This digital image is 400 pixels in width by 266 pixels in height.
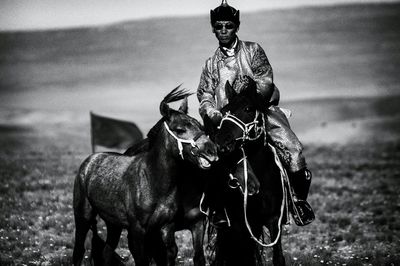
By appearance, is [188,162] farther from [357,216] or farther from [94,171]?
[357,216]

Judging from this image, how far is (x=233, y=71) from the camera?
7.71m

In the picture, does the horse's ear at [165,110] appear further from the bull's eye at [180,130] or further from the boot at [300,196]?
the boot at [300,196]

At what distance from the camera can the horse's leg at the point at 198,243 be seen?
7.35 m

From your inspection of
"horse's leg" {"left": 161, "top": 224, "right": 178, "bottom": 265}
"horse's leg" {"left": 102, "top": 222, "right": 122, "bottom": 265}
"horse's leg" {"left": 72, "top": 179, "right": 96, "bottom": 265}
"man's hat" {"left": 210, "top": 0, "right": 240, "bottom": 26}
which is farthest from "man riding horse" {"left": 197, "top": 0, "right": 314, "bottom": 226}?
"horse's leg" {"left": 72, "top": 179, "right": 96, "bottom": 265}

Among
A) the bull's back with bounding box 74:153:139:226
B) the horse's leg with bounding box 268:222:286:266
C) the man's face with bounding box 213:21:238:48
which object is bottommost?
the horse's leg with bounding box 268:222:286:266

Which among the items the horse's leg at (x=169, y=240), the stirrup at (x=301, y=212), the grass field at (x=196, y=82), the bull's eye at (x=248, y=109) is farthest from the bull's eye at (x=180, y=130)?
the grass field at (x=196, y=82)

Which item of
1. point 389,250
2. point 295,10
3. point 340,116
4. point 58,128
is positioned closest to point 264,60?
point 389,250

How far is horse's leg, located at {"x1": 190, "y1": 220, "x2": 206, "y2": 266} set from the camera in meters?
7.35

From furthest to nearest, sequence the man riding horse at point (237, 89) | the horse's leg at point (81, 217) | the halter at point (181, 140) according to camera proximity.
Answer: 1. the horse's leg at point (81, 217)
2. the man riding horse at point (237, 89)
3. the halter at point (181, 140)

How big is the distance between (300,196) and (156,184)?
1.94 m

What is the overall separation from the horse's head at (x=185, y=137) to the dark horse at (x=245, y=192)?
177 mm

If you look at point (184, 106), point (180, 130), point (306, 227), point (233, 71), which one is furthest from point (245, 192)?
point (306, 227)

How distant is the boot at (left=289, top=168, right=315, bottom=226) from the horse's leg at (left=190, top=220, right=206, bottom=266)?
126 cm

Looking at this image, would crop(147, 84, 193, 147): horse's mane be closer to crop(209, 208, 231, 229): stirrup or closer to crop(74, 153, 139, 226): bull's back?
crop(74, 153, 139, 226): bull's back
